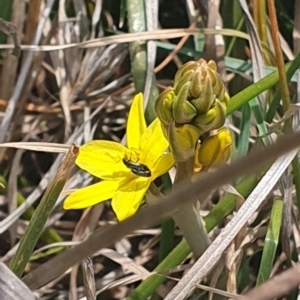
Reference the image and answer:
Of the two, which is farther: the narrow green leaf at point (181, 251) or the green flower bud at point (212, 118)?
the narrow green leaf at point (181, 251)

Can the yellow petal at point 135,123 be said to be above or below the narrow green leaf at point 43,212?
above

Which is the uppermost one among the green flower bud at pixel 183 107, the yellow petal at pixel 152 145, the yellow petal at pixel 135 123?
the green flower bud at pixel 183 107

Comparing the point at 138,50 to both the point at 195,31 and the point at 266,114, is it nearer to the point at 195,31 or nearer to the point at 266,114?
the point at 195,31

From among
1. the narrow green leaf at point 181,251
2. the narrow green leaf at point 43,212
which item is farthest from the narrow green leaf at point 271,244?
the narrow green leaf at point 43,212

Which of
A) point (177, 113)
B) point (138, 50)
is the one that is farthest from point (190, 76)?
point (138, 50)

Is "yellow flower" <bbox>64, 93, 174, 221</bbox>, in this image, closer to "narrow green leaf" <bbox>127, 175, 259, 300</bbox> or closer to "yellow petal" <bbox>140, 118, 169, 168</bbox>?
"yellow petal" <bbox>140, 118, 169, 168</bbox>

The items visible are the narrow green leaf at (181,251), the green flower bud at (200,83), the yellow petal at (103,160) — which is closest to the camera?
the green flower bud at (200,83)

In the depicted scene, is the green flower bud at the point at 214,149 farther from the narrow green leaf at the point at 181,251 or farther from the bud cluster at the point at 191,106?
the narrow green leaf at the point at 181,251
